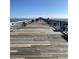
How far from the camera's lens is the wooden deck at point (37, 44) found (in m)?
1.63

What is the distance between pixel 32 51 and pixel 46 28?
33cm

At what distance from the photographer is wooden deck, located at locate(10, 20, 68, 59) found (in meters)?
1.63

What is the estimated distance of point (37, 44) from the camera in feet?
5.46

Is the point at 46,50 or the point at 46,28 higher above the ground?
the point at 46,28

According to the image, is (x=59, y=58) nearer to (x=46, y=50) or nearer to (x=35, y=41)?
(x=46, y=50)
